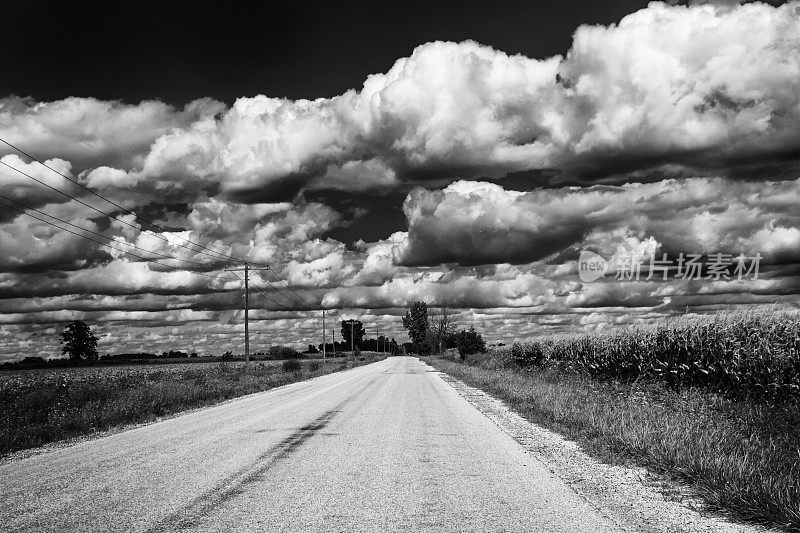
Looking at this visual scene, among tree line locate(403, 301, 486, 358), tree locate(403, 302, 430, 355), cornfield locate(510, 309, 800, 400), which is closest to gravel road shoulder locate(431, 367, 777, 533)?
cornfield locate(510, 309, 800, 400)

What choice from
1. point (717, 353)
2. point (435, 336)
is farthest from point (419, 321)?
point (717, 353)

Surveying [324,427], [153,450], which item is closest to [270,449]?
[153,450]

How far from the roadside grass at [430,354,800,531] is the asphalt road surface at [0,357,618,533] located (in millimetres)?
1467

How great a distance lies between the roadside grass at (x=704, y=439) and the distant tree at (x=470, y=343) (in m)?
66.3

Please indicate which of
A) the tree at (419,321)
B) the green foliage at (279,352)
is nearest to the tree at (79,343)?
the green foliage at (279,352)

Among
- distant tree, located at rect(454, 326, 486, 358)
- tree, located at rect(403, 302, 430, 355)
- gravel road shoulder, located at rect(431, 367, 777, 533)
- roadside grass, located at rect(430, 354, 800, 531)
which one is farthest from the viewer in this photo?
tree, located at rect(403, 302, 430, 355)

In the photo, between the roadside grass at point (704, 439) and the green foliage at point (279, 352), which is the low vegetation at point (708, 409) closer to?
the roadside grass at point (704, 439)

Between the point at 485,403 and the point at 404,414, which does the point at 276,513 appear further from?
the point at 485,403

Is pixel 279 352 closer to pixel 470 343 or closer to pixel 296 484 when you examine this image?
pixel 470 343

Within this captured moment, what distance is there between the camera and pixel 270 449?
9500 mm

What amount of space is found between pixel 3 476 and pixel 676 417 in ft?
36.5

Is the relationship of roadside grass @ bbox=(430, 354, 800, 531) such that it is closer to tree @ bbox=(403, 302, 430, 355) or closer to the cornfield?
the cornfield

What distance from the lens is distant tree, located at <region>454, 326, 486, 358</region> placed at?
81.6 metres

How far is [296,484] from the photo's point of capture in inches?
272
